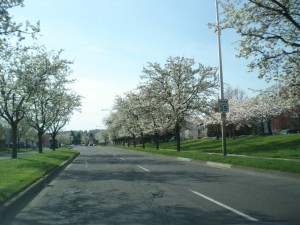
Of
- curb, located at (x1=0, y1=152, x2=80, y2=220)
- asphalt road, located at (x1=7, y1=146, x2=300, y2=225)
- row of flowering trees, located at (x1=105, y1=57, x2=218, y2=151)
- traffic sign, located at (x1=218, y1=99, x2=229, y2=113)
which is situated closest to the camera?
asphalt road, located at (x1=7, y1=146, x2=300, y2=225)

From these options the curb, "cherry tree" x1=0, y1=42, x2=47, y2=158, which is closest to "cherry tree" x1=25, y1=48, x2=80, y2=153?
"cherry tree" x1=0, y1=42, x2=47, y2=158

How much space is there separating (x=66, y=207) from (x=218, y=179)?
7.27 meters


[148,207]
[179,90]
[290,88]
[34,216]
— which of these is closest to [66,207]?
[34,216]

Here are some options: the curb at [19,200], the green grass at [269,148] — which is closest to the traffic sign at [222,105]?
the green grass at [269,148]

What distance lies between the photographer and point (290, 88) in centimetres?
2069

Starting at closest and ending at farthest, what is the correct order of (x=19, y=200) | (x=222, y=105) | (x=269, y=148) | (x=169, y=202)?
1. (x=169, y=202)
2. (x=19, y=200)
3. (x=222, y=105)
4. (x=269, y=148)

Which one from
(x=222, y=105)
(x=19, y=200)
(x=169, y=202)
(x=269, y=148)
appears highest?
(x=222, y=105)

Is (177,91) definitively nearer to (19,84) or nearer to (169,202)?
(19,84)

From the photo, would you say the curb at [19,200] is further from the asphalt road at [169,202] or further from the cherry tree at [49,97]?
the cherry tree at [49,97]

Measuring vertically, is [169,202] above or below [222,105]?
below

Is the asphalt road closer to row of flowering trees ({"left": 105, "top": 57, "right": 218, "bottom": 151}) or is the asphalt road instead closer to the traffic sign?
the traffic sign

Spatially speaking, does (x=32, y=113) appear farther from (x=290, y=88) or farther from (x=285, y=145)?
(x=290, y=88)

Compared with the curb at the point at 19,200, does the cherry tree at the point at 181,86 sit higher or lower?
higher

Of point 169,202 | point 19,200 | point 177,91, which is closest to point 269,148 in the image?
point 177,91
